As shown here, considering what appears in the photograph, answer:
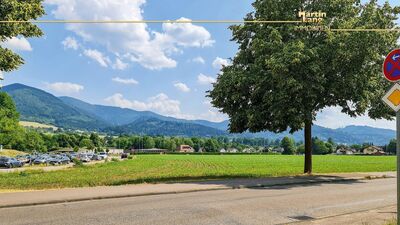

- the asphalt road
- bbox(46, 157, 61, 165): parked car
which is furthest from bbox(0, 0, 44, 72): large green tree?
bbox(46, 157, 61, 165): parked car

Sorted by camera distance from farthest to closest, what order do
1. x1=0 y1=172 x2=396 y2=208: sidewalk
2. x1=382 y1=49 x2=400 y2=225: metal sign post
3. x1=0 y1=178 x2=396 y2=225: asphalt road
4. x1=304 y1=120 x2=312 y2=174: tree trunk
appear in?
x1=304 y1=120 x2=312 y2=174: tree trunk, x1=0 y1=172 x2=396 y2=208: sidewalk, x1=0 y1=178 x2=396 y2=225: asphalt road, x1=382 y1=49 x2=400 y2=225: metal sign post

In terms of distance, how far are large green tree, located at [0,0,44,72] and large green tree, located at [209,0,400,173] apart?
35.5ft

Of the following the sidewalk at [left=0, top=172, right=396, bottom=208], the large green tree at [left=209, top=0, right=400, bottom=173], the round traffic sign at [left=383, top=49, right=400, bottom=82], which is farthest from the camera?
the large green tree at [left=209, top=0, right=400, bottom=173]

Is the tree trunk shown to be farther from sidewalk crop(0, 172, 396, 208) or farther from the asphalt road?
the asphalt road

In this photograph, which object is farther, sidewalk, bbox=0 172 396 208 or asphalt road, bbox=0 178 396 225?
sidewalk, bbox=0 172 396 208

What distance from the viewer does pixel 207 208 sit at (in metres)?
12.6

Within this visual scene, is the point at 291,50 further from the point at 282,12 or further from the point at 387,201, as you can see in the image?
the point at 387,201

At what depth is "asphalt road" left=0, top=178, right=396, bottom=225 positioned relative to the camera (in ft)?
35.5

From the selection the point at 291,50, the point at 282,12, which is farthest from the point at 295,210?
the point at 282,12

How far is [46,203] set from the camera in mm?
13555

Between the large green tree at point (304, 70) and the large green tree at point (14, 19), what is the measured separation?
10835mm

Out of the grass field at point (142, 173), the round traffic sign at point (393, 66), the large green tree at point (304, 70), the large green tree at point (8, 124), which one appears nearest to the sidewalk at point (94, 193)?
the grass field at point (142, 173)

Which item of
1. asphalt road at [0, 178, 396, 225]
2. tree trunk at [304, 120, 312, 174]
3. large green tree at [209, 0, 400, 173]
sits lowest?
asphalt road at [0, 178, 396, 225]

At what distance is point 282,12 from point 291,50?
12.8 feet
